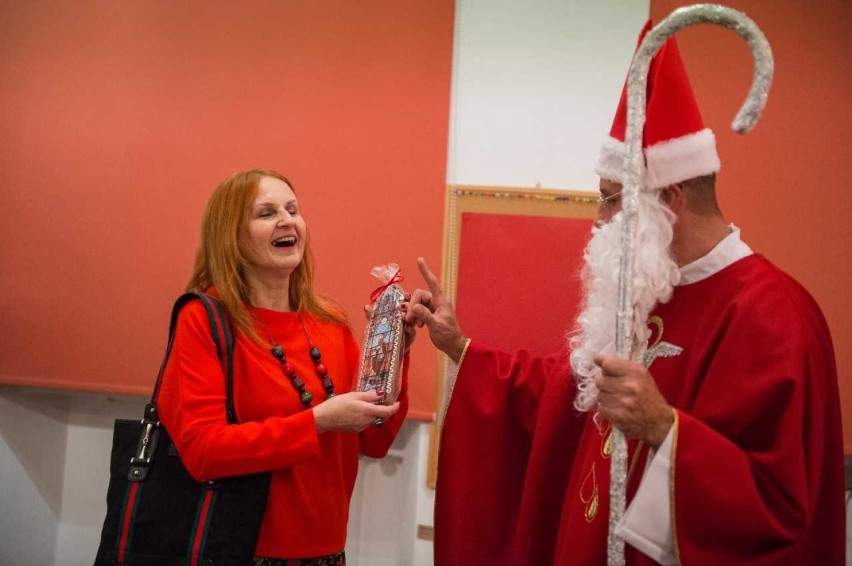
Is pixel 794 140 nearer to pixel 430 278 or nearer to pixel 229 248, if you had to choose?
pixel 430 278

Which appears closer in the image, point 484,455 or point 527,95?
point 484,455

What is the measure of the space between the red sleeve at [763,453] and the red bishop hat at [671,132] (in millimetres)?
331

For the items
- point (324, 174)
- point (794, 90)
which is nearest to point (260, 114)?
point (324, 174)

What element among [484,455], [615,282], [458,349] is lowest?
[484,455]

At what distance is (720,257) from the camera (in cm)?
160

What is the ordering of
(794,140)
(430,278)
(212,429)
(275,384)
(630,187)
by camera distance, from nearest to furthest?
(630,187) < (212,429) < (275,384) < (430,278) < (794,140)

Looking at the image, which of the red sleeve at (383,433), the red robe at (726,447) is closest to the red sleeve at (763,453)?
the red robe at (726,447)

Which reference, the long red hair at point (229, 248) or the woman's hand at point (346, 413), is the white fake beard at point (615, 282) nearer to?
the woman's hand at point (346, 413)

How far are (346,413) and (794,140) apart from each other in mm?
2175

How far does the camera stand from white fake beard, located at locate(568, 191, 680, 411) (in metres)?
1.58

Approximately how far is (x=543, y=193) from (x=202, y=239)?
1425mm

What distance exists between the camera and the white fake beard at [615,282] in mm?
1577

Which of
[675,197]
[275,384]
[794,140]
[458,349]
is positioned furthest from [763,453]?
[794,140]

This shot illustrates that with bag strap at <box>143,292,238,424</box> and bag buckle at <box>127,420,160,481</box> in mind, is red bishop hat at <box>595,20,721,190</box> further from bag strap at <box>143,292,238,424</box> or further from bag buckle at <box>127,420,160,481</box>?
bag buckle at <box>127,420,160,481</box>
